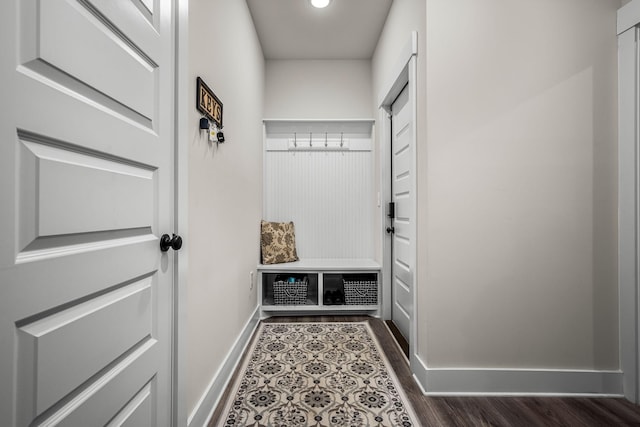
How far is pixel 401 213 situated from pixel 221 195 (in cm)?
146

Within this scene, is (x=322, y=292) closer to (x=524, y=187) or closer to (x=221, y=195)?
(x=221, y=195)

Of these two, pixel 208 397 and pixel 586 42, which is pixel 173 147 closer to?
pixel 208 397

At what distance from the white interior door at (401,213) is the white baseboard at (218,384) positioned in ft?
4.00

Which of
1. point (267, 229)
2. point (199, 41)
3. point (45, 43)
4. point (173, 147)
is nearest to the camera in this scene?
point (45, 43)

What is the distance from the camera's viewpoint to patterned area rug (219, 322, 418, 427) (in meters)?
1.45

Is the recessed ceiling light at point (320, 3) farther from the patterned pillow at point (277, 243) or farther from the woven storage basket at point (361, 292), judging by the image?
the woven storage basket at point (361, 292)

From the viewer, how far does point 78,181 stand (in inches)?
25.3

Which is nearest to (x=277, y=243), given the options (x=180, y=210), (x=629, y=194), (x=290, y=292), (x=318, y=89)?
(x=290, y=292)

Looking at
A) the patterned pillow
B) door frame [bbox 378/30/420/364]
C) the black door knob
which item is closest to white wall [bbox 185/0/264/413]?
the black door knob

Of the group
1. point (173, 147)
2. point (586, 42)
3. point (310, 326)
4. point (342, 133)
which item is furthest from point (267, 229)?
point (586, 42)

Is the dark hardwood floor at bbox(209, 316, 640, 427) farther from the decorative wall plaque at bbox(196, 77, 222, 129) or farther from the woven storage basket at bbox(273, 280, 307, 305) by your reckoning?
the decorative wall plaque at bbox(196, 77, 222, 129)

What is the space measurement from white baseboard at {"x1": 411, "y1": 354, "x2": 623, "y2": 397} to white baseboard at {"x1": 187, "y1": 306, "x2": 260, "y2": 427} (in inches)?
44.5

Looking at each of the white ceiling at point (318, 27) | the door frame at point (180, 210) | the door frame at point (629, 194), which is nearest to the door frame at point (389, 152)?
the white ceiling at point (318, 27)

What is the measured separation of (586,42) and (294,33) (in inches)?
87.9
